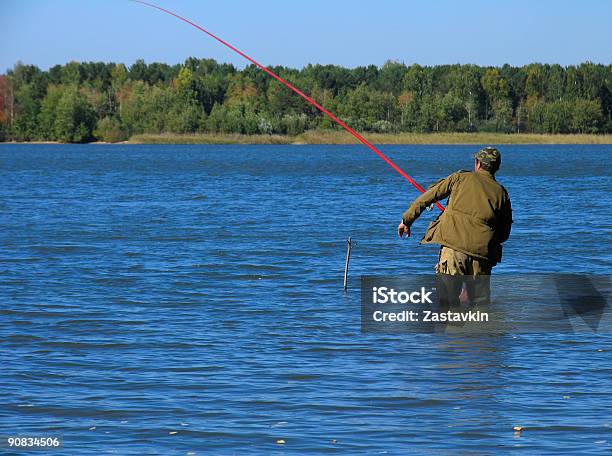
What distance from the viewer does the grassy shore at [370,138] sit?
130750mm

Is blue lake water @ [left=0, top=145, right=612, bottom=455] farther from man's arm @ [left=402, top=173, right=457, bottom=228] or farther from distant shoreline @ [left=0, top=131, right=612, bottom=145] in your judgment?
distant shoreline @ [left=0, top=131, right=612, bottom=145]

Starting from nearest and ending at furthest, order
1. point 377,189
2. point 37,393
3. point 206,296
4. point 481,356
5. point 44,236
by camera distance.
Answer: point 37,393 → point 481,356 → point 206,296 → point 44,236 → point 377,189

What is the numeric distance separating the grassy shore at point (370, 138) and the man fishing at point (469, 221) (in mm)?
117681

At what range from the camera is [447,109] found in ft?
474

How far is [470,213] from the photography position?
30.6ft

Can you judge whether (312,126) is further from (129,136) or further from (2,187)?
(2,187)

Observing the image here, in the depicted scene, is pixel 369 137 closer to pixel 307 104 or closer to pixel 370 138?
pixel 370 138

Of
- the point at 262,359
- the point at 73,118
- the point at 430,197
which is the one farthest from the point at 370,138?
the point at 430,197

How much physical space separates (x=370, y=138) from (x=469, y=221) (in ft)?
394

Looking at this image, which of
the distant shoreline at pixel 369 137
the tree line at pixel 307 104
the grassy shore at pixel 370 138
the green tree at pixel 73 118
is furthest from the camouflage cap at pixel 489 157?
the green tree at pixel 73 118

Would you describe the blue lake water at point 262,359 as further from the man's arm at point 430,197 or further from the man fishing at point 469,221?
the man's arm at point 430,197

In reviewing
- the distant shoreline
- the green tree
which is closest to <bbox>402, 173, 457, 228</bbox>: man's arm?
the distant shoreline

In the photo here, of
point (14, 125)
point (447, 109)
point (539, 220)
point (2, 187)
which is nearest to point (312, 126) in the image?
point (447, 109)

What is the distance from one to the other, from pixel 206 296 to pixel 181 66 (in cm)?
16777
